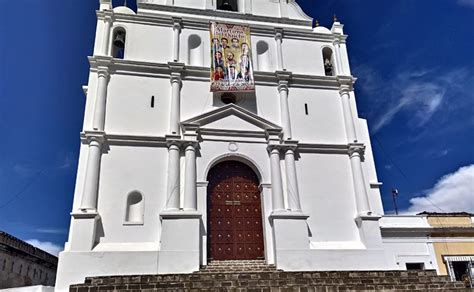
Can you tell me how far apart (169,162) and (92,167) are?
8.21 ft

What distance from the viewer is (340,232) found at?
1339 centimetres

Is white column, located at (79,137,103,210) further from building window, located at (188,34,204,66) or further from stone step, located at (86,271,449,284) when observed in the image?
building window, located at (188,34,204,66)

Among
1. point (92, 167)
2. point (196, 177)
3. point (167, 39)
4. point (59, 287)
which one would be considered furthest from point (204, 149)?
point (59, 287)

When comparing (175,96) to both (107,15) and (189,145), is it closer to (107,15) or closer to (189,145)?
(189,145)

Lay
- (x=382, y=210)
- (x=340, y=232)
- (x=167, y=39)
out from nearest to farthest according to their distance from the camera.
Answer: (x=340, y=232) → (x=382, y=210) → (x=167, y=39)

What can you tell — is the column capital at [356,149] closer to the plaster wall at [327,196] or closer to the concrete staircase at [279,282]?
the plaster wall at [327,196]

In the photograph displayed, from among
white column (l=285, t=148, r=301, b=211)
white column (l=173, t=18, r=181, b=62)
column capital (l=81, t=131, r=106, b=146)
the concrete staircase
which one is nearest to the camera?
the concrete staircase

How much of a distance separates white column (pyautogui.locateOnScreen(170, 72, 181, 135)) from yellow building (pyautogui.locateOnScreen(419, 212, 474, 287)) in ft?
35.5

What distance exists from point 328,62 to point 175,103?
738cm

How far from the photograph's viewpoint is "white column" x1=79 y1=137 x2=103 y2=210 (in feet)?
39.5

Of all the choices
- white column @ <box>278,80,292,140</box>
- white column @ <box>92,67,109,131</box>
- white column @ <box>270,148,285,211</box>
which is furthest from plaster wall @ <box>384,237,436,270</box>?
white column @ <box>92,67,109,131</box>

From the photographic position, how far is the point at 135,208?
499 inches

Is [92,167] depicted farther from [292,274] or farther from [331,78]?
[331,78]

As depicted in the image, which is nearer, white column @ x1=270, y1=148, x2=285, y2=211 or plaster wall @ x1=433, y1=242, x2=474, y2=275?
white column @ x1=270, y1=148, x2=285, y2=211
